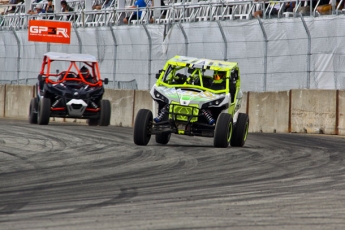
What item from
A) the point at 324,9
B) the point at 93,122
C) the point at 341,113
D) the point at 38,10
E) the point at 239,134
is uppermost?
the point at 38,10

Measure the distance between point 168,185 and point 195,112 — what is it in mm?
4864

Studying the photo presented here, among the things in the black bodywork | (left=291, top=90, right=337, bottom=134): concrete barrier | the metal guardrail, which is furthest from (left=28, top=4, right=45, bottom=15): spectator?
(left=291, top=90, right=337, bottom=134): concrete barrier

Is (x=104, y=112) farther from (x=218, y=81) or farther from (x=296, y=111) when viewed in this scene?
(x=218, y=81)

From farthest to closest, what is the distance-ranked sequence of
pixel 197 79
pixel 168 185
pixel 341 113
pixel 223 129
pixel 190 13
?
pixel 190 13, pixel 341 113, pixel 197 79, pixel 223 129, pixel 168 185

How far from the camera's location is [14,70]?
94.3ft

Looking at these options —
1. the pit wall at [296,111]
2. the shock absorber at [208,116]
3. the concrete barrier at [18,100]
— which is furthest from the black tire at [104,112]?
the shock absorber at [208,116]

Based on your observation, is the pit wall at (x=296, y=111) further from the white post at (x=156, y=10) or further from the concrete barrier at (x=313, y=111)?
the white post at (x=156, y=10)

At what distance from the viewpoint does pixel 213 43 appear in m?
21.8

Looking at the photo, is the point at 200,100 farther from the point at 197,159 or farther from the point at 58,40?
the point at 58,40

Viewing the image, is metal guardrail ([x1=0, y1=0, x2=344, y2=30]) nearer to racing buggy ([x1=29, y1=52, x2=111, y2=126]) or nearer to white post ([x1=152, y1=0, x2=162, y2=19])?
white post ([x1=152, y1=0, x2=162, y2=19])

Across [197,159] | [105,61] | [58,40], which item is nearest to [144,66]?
[105,61]

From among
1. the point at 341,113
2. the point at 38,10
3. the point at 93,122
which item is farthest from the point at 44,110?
the point at 38,10

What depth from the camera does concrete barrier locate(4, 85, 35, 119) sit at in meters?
27.3

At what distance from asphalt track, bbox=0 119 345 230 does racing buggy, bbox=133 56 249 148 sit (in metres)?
0.30
